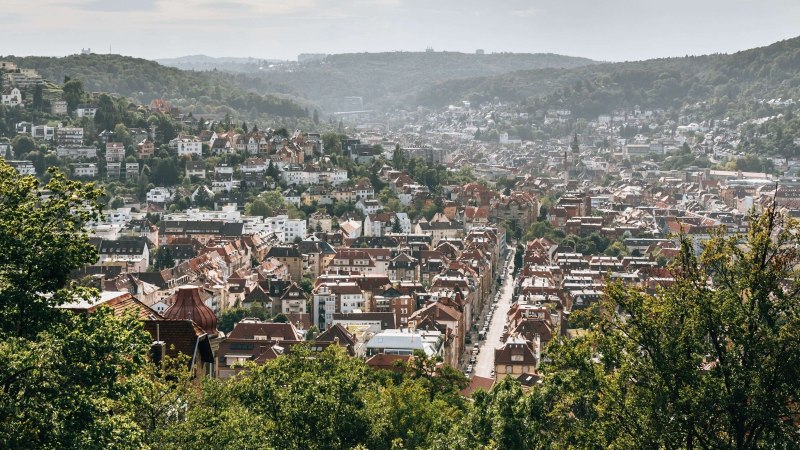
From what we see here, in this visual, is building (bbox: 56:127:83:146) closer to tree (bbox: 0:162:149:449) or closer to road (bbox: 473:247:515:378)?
road (bbox: 473:247:515:378)

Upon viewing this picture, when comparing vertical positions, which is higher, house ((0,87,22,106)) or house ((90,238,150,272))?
house ((0,87,22,106))

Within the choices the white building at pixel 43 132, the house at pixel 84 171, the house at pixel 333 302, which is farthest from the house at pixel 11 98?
the house at pixel 333 302

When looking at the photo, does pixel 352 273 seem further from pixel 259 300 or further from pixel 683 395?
pixel 683 395

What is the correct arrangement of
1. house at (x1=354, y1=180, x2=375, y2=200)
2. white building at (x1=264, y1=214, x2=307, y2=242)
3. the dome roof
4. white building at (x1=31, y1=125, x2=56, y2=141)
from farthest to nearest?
white building at (x1=31, y1=125, x2=56, y2=141)
house at (x1=354, y1=180, x2=375, y2=200)
white building at (x1=264, y1=214, x2=307, y2=242)
the dome roof

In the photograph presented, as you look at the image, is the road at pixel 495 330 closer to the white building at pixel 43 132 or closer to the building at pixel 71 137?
the building at pixel 71 137

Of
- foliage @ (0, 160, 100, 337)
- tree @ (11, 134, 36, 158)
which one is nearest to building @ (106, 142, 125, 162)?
tree @ (11, 134, 36, 158)

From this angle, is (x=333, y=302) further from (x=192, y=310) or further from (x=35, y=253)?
(x=35, y=253)

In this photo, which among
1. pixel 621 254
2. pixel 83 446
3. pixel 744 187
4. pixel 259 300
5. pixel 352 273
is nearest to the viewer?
pixel 83 446

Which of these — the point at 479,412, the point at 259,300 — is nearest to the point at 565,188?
the point at 259,300
